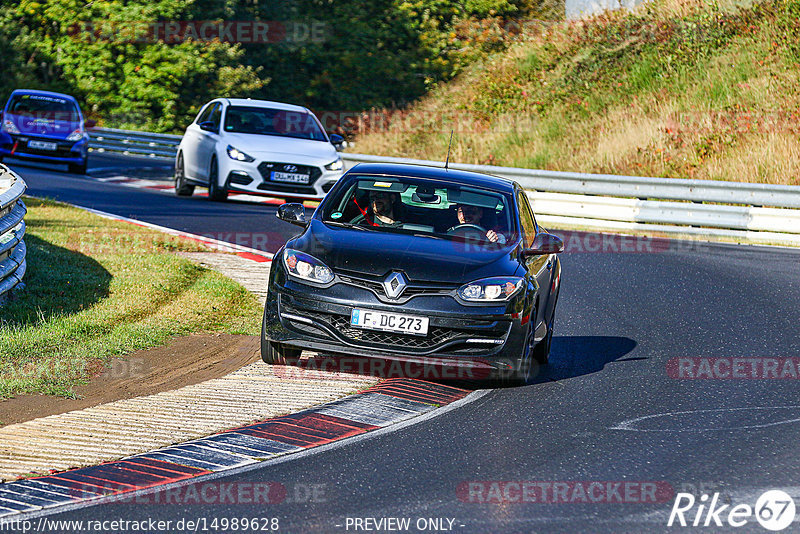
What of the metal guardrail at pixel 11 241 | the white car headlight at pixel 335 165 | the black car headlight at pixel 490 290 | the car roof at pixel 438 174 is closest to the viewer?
the black car headlight at pixel 490 290

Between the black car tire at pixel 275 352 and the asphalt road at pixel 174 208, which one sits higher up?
the black car tire at pixel 275 352

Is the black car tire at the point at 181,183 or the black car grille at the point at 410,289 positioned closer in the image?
the black car grille at the point at 410,289

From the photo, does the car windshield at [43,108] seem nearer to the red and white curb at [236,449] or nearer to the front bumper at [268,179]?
the front bumper at [268,179]

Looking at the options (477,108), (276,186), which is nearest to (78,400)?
(276,186)

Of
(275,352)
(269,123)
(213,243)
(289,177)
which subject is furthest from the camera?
(269,123)

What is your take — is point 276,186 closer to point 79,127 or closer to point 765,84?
point 79,127

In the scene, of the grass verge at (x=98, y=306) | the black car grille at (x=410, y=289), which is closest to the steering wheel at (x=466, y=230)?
the black car grille at (x=410, y=289)

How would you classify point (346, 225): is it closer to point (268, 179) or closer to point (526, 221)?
point (526, 221)

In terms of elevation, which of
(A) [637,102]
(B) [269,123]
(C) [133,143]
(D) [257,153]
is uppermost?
(A) [637,102]

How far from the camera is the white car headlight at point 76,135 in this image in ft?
87.5

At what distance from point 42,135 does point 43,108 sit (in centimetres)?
105

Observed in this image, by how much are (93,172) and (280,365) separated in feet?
66.6

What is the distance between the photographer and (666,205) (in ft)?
66.1

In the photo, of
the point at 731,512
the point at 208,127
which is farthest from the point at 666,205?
the point at 731,512
